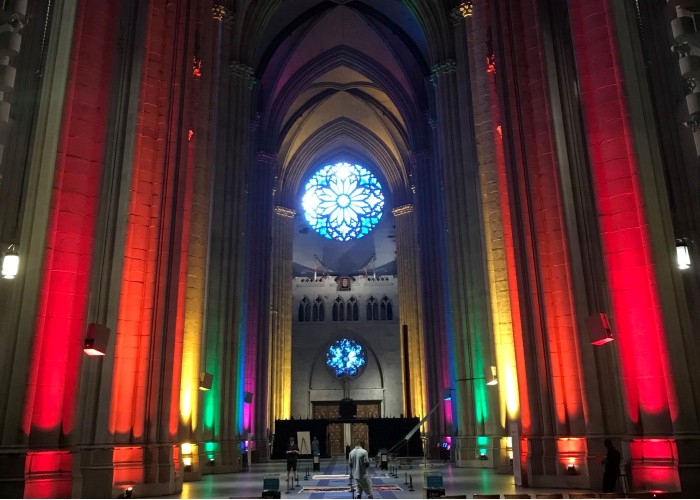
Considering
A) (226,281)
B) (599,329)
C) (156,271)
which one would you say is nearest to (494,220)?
(599,329)

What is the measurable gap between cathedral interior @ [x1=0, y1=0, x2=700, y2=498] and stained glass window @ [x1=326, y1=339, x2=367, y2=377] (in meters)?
18.5

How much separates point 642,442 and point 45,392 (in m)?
7.89

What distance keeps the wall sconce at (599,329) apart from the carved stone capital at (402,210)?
30.4 m

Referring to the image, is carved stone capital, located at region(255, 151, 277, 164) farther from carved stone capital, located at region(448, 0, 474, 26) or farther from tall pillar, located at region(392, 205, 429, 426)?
carved stone capital, located at region(448, 0, 474, 26)

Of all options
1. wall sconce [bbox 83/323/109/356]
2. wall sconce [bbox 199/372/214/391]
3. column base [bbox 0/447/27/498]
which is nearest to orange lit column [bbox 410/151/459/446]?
wall sconce [bbox 199/372/214/391]

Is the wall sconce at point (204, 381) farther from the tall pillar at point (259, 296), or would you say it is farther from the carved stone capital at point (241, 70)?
the carved stone capital at point (241, 70)

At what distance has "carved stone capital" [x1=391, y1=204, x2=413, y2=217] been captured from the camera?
39.3m

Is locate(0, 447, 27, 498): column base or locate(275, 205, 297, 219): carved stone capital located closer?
locate(0, 447, 27, 498): column base

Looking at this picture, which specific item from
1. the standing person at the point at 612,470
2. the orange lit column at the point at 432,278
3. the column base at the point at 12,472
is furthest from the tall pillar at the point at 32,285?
the orange lit column at the point at 432,278

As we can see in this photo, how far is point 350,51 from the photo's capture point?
32812 millimetres

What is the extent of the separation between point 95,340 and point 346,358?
33.1 meters

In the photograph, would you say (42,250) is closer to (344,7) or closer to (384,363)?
(344,7)

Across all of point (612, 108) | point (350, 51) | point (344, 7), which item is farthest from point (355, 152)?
point (612, 108)

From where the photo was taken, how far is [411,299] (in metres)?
36.2
